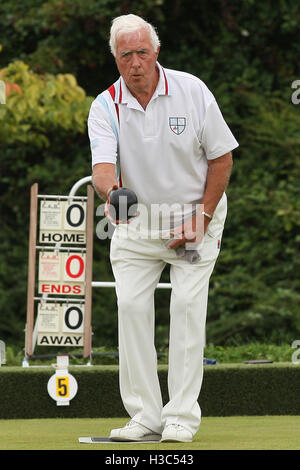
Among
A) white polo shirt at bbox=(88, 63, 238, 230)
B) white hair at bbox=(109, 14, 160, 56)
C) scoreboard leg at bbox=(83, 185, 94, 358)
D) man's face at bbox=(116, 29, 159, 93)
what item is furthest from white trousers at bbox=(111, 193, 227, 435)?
scoreboard leg at bbox=(83, 185, 94, 358)

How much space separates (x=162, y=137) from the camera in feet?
12.9

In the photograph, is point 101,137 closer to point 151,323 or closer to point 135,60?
point 135,60

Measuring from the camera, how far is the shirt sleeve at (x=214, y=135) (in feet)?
13.0

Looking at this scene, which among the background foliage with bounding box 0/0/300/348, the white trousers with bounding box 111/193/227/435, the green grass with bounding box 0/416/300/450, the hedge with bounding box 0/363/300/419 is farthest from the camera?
the background foliage with bounding box 0/0/300/348

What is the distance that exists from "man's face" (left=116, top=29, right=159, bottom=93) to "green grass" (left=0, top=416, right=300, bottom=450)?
4.29ft

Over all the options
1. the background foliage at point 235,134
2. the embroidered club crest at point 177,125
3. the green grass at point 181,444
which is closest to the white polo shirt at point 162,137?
the embroidered club crest at point 177,125

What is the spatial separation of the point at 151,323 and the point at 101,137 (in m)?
0.73

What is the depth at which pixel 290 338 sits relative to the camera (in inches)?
400

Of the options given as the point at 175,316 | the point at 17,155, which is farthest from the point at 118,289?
the point at 17,155

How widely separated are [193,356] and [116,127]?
2.95ft

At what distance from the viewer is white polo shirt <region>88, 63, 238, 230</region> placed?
3939 mm

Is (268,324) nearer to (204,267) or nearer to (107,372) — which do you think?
(107,372)

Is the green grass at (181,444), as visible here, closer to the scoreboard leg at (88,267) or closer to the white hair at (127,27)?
the scoreboard leg at (88,267)

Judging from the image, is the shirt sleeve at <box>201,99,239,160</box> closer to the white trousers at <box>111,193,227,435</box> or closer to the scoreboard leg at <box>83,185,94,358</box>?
the white trousers at <box>111,193,227,435</box>
